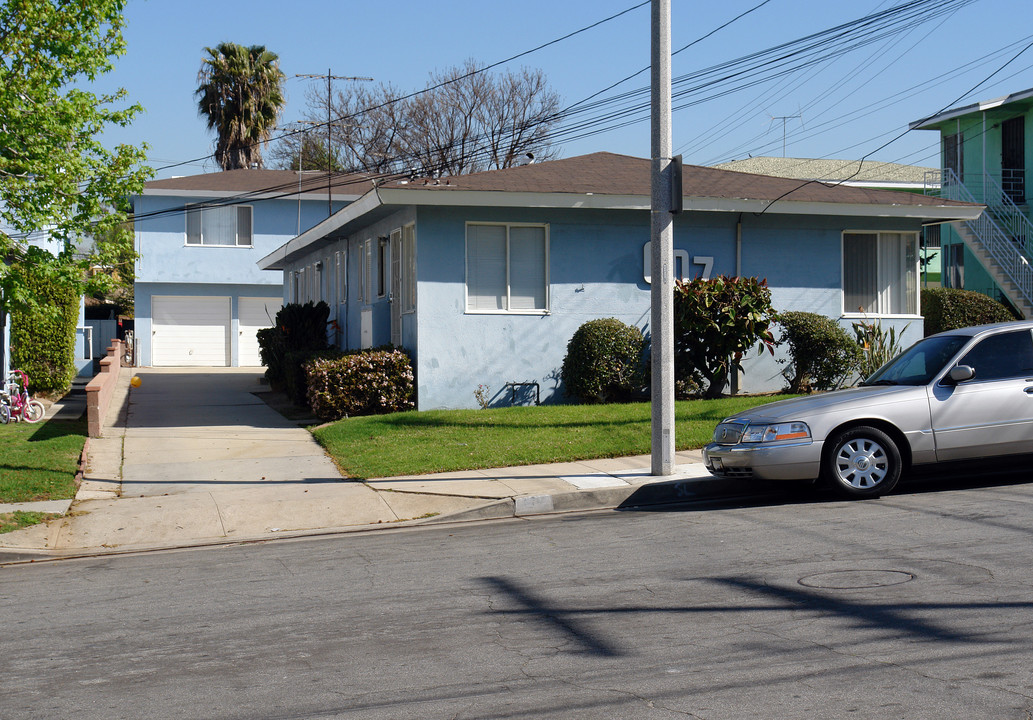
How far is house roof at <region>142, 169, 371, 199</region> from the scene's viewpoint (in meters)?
35.7

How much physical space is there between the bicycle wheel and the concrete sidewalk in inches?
135

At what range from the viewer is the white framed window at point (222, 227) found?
3628cm

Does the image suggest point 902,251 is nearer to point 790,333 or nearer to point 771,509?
point 790,333

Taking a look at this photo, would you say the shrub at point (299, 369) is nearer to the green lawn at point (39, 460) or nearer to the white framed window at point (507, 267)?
the white framed window at point (507, 267)

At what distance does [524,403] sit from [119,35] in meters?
8.30

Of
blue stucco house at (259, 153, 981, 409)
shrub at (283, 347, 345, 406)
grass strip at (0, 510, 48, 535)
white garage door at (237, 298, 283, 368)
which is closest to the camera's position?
grass strip at (0, 510, 48, 535)

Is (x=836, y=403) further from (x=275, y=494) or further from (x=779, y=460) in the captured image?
(x=275, y=494)

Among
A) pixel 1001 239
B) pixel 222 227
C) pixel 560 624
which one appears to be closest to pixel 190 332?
pixel 222 227

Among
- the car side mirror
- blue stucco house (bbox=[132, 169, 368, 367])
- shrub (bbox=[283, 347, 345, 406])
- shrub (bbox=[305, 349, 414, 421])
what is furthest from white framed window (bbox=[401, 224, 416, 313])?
blue stucco house (bbox=[132, 169, 368, 367])

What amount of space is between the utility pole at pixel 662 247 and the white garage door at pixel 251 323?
27574mm

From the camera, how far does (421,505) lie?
10602mm

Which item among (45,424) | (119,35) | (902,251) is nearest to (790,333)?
(902,251)

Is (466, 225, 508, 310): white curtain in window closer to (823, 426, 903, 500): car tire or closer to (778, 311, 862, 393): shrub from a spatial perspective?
(778, 311, 862, 393): shrub

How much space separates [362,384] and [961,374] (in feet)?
31.2
